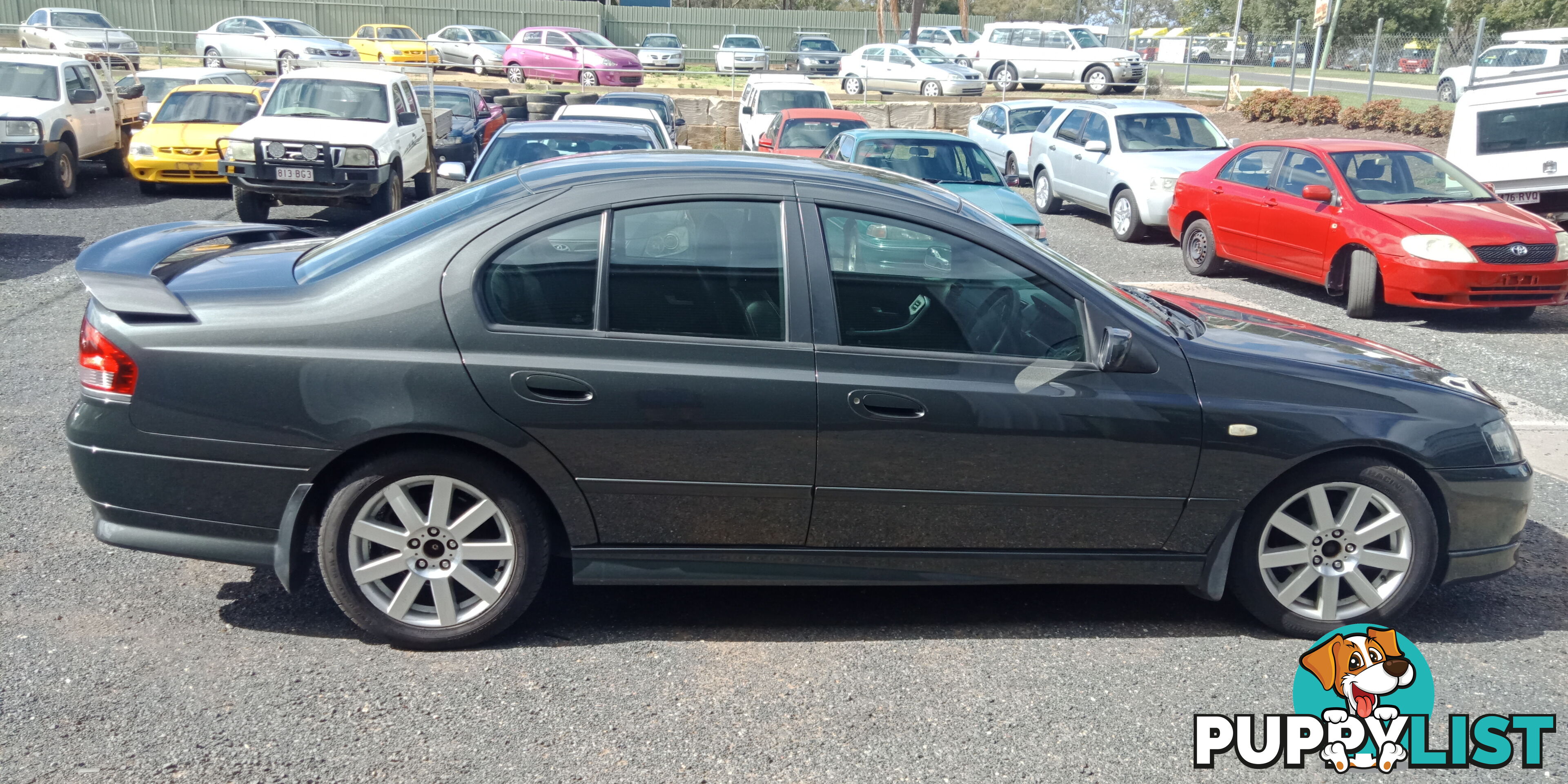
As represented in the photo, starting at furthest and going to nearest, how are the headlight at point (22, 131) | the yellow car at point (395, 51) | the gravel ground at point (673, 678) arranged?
the yellow car at point (395, 51) → the headlight at point (22, 131) → the gravel ground at point (673, 678)

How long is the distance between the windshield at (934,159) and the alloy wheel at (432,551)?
344 inches

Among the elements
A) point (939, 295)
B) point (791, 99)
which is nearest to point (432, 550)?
point (939, 295)

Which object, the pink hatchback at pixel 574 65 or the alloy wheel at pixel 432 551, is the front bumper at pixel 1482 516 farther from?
the pink hatchback at pixel 574 65

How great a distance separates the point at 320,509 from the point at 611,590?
110 cm

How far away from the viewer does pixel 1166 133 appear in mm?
15133

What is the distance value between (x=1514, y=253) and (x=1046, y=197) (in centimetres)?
817

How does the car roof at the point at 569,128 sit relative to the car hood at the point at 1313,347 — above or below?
above

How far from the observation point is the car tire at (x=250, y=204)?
44.2 feet

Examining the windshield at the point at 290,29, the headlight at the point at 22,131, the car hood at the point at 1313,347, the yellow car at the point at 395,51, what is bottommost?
the headlight at the point at 22,131

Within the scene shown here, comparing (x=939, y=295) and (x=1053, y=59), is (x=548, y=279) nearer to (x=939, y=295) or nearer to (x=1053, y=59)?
(x=939, y=295)

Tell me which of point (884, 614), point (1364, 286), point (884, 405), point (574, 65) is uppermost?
point (574, 65)

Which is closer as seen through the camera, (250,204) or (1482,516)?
(1482,516)

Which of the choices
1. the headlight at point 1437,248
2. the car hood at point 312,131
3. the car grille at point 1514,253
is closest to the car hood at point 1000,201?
the headlight at point 1437,248

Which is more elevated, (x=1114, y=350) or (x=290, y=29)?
(x=290, y=29)
